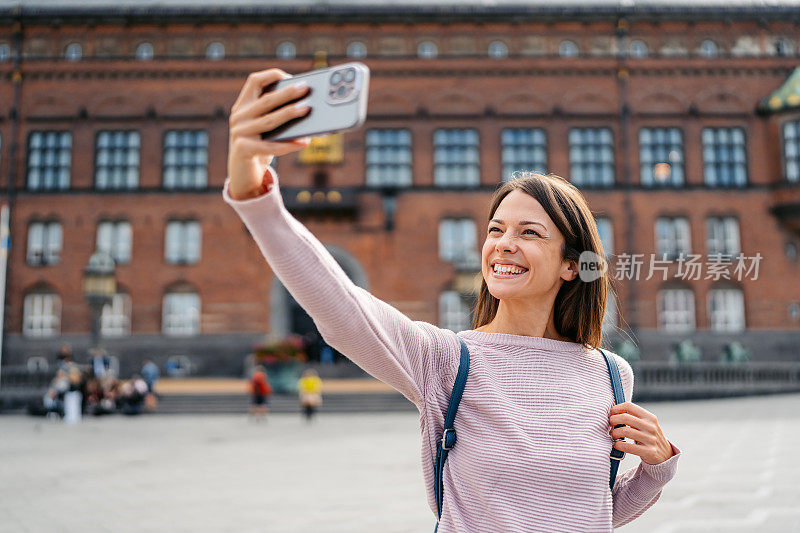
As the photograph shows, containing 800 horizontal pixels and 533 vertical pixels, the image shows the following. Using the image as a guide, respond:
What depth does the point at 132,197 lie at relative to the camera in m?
28.0

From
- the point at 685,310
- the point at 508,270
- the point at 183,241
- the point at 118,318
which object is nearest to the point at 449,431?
the point at 508,270

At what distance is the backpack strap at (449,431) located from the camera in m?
1.74

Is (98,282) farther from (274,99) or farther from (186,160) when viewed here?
(274,99)

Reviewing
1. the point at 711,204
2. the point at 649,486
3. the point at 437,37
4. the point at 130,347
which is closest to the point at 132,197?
the point at 130,347

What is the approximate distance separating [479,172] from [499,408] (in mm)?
27273

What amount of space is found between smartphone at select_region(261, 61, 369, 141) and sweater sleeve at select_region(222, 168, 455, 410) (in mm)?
163

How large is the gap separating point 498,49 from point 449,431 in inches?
1139

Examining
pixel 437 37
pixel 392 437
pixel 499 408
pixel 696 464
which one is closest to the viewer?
pixel 499 408

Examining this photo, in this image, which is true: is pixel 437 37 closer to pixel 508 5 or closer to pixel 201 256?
pixel 508 5

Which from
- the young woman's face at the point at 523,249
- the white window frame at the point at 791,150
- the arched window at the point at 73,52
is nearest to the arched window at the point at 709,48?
the white window frame at the point at 791,150

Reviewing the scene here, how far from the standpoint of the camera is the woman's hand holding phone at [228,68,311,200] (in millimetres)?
1315

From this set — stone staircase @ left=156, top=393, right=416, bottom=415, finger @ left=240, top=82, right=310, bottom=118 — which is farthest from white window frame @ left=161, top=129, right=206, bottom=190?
finger @ left=240, top=82, right=310, bottom=118

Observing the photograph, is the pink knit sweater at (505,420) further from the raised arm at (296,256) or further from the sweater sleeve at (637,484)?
the sweater sleeve at (637,484)

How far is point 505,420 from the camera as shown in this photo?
1.70 meters
